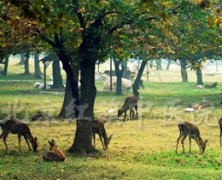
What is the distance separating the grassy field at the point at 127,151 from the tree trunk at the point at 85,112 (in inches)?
18.4

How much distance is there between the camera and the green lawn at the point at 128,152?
1430cm

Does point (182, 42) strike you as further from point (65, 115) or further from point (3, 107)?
point (3, 107)

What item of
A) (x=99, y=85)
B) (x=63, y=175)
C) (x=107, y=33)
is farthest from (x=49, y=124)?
(x=99, y=85)

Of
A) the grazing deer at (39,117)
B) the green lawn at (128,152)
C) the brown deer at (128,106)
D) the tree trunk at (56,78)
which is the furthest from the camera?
the tree trunk at (56,78)

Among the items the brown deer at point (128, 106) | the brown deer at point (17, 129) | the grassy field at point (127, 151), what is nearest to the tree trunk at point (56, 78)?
the grassy field at point (127, 151)

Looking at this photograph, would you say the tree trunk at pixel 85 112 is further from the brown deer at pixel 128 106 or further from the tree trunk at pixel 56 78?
the tree trunk at pixel 56 78

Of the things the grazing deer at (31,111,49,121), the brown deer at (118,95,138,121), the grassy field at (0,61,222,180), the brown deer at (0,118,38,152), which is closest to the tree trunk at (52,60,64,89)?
the grassy field at (0,61,222,180)

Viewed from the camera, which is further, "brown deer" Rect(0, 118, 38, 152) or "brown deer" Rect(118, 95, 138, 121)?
"brown deer" Rect(118, 95, 138, 121)

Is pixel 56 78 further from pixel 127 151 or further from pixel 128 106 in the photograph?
pixel 127 151

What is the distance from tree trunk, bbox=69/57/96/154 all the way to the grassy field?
0.47m

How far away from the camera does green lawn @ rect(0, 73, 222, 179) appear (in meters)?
14.3

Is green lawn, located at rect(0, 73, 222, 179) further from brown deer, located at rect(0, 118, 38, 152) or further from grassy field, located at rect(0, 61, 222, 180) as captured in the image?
brown deer, located at rect(0, 118, 38, 152)

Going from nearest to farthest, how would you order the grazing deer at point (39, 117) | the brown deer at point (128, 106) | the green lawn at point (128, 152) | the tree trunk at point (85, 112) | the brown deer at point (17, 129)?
the green lawn at point (128, 152)
the tree trunk at point (85, 112)
the brown deer at point (17, 129)
the grazing deer at point (39, 117)
the brown deer at point (128, 106)

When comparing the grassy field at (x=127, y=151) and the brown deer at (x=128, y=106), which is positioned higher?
the brown deer at (x=128, y=106)
